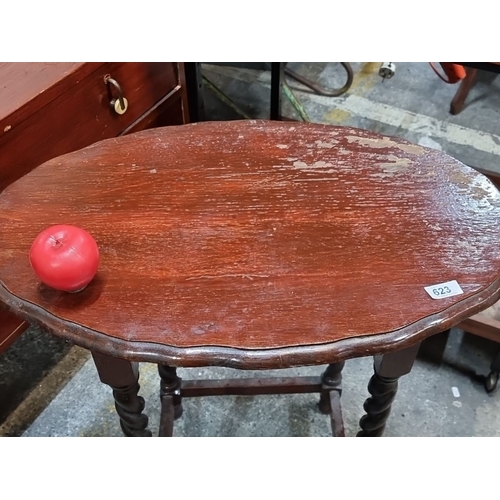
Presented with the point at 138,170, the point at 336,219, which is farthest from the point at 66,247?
the point at 336,219

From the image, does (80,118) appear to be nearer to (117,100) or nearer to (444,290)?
(117,100)

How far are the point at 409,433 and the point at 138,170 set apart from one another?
95cm

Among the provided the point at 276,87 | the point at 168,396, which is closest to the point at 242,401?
the point at 168,396

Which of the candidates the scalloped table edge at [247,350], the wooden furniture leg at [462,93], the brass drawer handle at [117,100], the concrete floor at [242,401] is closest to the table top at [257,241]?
the scalloped table edge at [247,350]

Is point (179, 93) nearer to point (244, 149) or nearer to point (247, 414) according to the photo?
point (244, 149)

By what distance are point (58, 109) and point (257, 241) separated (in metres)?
0.63

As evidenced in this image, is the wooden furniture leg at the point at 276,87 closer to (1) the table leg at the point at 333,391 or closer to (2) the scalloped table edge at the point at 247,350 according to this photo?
(1) the table leg at the point at 333,391

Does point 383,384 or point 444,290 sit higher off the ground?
point 444,290

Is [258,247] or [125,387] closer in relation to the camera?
[258,247]

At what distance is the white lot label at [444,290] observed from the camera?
2.61ft

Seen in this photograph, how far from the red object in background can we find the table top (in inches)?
1.7

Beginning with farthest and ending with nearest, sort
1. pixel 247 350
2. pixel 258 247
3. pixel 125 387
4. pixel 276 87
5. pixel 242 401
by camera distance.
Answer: pixel 276 87 < pixel 242 401 < pixel 125 387 < pixel 258 247 < pixel 247 350

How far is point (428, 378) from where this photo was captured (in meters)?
1.55

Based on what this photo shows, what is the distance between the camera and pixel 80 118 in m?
1.32
